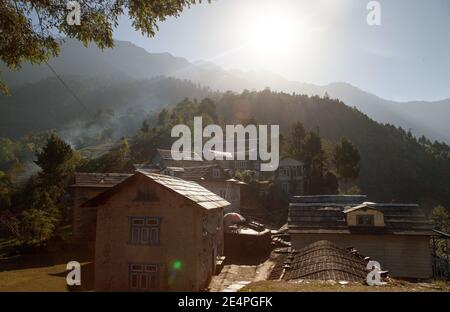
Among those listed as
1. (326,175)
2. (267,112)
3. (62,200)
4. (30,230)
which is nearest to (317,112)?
(267,112)

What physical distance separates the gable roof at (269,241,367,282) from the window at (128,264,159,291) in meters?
7.20

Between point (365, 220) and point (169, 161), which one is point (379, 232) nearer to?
point (365, 220)

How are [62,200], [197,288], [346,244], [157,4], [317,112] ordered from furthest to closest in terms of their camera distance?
[317,112]
[62,200]
[346,244]
[197,288]
[157,4]

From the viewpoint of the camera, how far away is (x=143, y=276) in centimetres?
1922

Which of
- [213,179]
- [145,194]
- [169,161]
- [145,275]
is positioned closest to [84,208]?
[213,179]

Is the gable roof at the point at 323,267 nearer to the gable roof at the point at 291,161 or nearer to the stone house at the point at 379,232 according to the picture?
the stone house at the point at 379,232

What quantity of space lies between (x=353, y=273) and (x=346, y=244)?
1322 cm

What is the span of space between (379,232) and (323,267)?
1361 centimetres

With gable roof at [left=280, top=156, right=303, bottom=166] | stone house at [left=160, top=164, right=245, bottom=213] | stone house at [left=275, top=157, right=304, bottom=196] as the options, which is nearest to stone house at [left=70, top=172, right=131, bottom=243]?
stone house at [left=160, top=164, right=245, bottom=213]

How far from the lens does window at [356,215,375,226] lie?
91.0 feet

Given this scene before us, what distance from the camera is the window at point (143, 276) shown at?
18969 millimetres

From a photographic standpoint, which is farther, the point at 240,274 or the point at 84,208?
the point at 84,208
